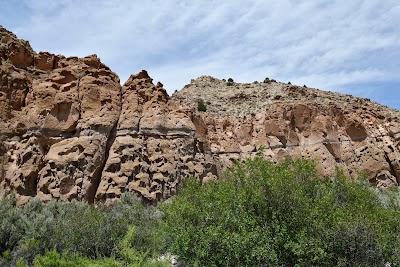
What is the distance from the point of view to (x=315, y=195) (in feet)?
51.6

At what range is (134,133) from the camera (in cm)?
2870

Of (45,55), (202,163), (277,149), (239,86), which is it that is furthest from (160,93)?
(239,86)

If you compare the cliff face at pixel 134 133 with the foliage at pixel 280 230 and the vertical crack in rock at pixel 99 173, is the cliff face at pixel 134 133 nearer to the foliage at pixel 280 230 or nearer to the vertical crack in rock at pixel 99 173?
the vertical crack in rock at pixel 99 173

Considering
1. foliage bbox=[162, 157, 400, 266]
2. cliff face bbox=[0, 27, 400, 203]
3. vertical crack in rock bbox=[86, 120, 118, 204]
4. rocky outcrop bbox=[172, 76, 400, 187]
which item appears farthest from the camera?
rocky outcrop bbox=[172, 76, 400, 187]

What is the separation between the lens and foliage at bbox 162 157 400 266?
40.6 ft

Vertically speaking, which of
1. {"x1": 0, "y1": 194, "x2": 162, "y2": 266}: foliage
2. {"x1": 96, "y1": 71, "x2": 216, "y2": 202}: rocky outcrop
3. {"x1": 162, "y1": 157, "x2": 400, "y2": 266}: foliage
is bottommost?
{"x1": 0, "y1": 194, "x2": 162, "y2": 266}: foliage

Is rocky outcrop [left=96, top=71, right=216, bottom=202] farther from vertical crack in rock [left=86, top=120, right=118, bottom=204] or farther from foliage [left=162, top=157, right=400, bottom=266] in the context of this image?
foliage [left=162, top=157, right=400, bottom=266]

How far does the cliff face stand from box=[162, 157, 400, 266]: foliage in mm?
9093

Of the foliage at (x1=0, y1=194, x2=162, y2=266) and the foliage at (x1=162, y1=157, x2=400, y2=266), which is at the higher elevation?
the foliage at (x1=162, y1=157, x2=400, y2=266)

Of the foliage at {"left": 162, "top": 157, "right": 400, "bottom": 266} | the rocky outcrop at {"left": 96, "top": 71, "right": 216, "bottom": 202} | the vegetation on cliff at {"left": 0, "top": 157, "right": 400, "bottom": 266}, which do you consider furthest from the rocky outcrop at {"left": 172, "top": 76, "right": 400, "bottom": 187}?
the foliage at {"left": 162, "top": 157, "right": 400, "bottom": 266}

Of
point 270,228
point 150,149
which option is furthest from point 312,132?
point 270,228

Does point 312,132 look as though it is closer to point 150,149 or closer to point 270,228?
point 150,149

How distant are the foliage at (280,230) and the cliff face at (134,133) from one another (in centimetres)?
909

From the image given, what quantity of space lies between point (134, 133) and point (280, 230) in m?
18.0
